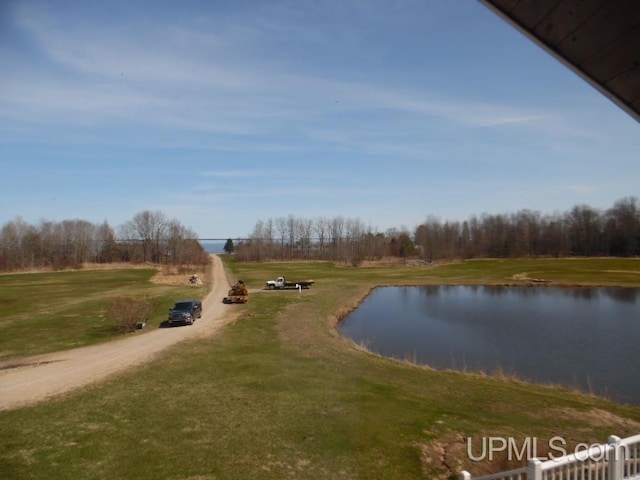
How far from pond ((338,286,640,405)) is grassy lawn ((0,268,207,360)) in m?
15.6

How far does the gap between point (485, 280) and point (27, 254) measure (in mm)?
99331

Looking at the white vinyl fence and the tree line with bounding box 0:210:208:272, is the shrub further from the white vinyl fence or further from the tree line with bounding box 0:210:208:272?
the tree line with bounding box 0:210:208:272

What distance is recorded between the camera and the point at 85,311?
31719mm

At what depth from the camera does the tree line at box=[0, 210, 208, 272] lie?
314ft

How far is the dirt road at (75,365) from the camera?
545 inches

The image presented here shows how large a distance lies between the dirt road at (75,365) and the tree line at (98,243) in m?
69.6

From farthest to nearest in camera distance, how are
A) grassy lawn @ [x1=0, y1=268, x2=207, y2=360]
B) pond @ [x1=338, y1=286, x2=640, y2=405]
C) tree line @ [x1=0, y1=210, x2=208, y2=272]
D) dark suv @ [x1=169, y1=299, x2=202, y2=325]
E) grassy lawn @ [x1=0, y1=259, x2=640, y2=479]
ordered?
tree line @ [x1=0, y1=210, x2=208, y2=272] → dark suv @ [x1=169, y1=299, x2=202, y2=325] → grassy lawn @ [x1=0, y1=268, x2=207, y2=360] → pond @ [x1=338, y1=286, x2=640, y2=405] → grassy lawn @ [x1=0, y1=259, x2=640, y2=479]

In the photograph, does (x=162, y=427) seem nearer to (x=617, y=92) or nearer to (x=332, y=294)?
(x=617, y=92)

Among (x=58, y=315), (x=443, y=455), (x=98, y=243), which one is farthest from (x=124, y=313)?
(x=98, y=243)

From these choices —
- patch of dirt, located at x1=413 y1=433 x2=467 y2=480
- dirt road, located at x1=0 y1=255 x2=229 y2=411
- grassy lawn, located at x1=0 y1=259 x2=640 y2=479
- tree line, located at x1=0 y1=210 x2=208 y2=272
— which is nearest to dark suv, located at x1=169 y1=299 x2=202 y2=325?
dirt road, located at x1=0 y1=255 x2=229 y2=411

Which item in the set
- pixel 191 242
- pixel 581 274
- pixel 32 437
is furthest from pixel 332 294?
pixel 191 242

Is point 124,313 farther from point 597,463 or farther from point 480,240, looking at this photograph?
point 480,240

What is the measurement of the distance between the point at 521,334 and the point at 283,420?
21613mm

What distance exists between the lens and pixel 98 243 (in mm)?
108750
